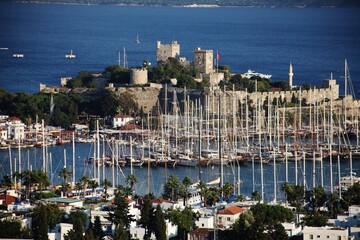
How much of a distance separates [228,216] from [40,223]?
4011 millimetres

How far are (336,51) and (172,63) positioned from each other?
3673 centimetres

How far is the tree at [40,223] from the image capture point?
30250 mm

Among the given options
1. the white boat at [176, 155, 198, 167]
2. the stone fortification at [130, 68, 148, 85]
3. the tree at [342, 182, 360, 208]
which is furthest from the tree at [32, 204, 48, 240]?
the stone fortification at [130, 68, 148, 85]

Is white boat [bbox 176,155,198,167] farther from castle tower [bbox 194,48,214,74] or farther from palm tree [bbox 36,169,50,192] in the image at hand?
castle tower [bbox 194,48,214,74]

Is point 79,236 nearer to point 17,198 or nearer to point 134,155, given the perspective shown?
point 17,198

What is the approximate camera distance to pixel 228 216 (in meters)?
32.8

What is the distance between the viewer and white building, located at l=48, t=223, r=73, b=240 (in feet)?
103

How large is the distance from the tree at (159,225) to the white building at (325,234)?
102 inches

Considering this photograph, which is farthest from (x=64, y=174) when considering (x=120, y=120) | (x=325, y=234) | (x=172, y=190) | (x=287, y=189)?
(x=120, y=120)

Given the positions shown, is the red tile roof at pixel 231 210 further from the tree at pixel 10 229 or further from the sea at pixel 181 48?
the sea at pixel 181 48

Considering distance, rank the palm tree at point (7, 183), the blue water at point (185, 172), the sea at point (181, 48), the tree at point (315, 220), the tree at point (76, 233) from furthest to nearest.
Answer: the sea at point (181, 48) → the blue water at point (185, 172) → the palm tree at point (7, 183) → the tree at point (315, 220) → the tree at point (76, 233)

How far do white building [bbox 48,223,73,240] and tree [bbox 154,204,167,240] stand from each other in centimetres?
158

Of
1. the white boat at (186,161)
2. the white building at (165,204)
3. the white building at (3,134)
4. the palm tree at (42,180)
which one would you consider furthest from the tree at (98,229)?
the white building at (3,134)

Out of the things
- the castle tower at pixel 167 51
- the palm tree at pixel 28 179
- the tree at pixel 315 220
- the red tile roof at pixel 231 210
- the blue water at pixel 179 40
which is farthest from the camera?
the blue water at pixel 179 40
